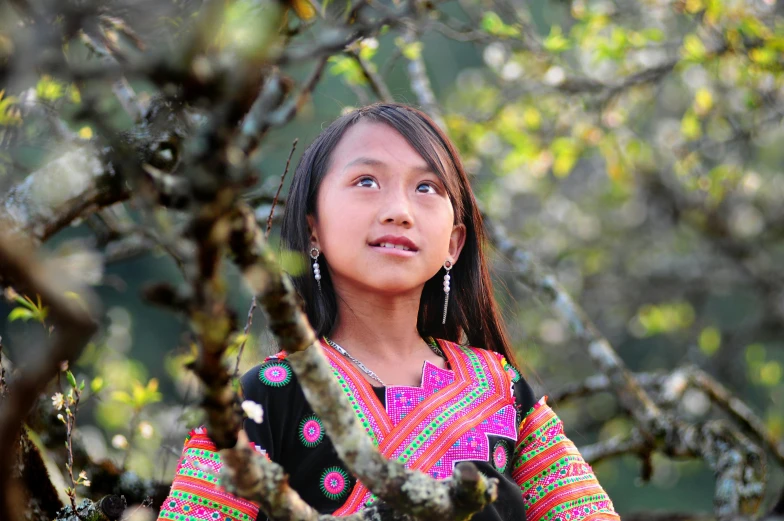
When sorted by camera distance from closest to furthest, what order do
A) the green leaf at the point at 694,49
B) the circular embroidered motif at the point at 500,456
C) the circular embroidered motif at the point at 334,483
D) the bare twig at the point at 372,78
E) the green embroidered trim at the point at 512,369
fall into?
the circular embroidered motif at the point at 334,483
the circular embroidered motif at the point at 500,456
the green embroidered trim at the point at 512,369
the bare twig at the point at 372,78
the green leaf at the point at 694,49

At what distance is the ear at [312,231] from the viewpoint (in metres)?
2.33

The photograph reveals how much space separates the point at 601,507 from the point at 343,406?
1.08 metres

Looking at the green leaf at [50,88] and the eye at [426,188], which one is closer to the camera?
the eye at [426,188]

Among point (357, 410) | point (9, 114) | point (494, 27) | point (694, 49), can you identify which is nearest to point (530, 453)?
point (357, 410)

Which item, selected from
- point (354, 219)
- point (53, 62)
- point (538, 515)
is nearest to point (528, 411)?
point (538, 515)

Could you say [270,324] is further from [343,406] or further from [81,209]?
[81,209]

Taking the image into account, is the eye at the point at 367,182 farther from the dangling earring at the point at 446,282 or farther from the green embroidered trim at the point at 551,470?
the green embroidered trim at the point at 551,470

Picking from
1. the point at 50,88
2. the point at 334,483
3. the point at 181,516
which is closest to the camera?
the point at 181,516

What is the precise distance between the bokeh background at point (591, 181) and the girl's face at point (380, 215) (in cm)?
42

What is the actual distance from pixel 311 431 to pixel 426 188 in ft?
2.21

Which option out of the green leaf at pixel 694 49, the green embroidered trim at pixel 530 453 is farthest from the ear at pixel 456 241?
the green leaf at pixel 694 49

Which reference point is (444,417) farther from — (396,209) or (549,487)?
(396,209)

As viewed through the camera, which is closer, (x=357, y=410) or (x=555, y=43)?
(x=357, y=410)

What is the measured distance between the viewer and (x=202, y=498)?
1811 mm
